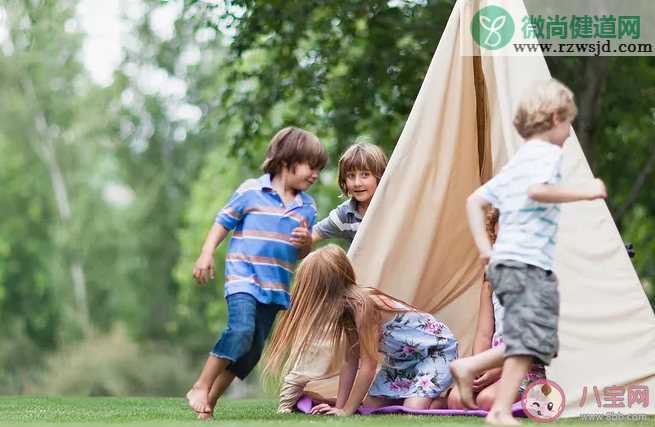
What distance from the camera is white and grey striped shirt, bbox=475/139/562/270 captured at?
4938mm

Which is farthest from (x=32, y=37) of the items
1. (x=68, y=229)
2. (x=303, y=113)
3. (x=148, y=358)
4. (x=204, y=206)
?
(x=68, y=229)

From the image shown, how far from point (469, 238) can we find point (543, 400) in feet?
5.20

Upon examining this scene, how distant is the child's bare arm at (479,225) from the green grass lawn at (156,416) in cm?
81

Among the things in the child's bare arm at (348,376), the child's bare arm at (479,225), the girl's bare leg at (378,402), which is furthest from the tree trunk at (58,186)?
the child's bare arm at (479,225)

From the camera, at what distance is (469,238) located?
721 cm

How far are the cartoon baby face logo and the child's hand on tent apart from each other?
1.82 ft

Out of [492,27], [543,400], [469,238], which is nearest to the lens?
[543,400]

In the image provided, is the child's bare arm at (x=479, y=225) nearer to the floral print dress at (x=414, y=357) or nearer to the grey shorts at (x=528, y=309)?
the grey shorts at (x=528, y=309)

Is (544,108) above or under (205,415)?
above

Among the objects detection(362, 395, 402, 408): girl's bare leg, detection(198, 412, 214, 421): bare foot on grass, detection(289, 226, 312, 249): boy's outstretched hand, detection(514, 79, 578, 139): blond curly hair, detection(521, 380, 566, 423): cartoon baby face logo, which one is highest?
detection(514, 79, 578, 139): blond curly hair

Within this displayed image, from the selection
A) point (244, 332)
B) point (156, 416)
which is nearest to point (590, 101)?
point (244, 332)

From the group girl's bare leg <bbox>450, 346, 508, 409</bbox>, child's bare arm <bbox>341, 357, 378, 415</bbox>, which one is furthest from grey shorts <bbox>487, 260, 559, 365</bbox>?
child's bare arm <bbox>341, 357, 378, 415</bbox>

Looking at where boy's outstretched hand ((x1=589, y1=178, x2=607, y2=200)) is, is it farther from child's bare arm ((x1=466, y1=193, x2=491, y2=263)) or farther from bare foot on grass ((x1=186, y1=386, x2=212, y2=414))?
bare foot on grass ((x1=186, y1=386, x2=212, y2=414))

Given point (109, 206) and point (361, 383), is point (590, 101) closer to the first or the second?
point (361, 383)
